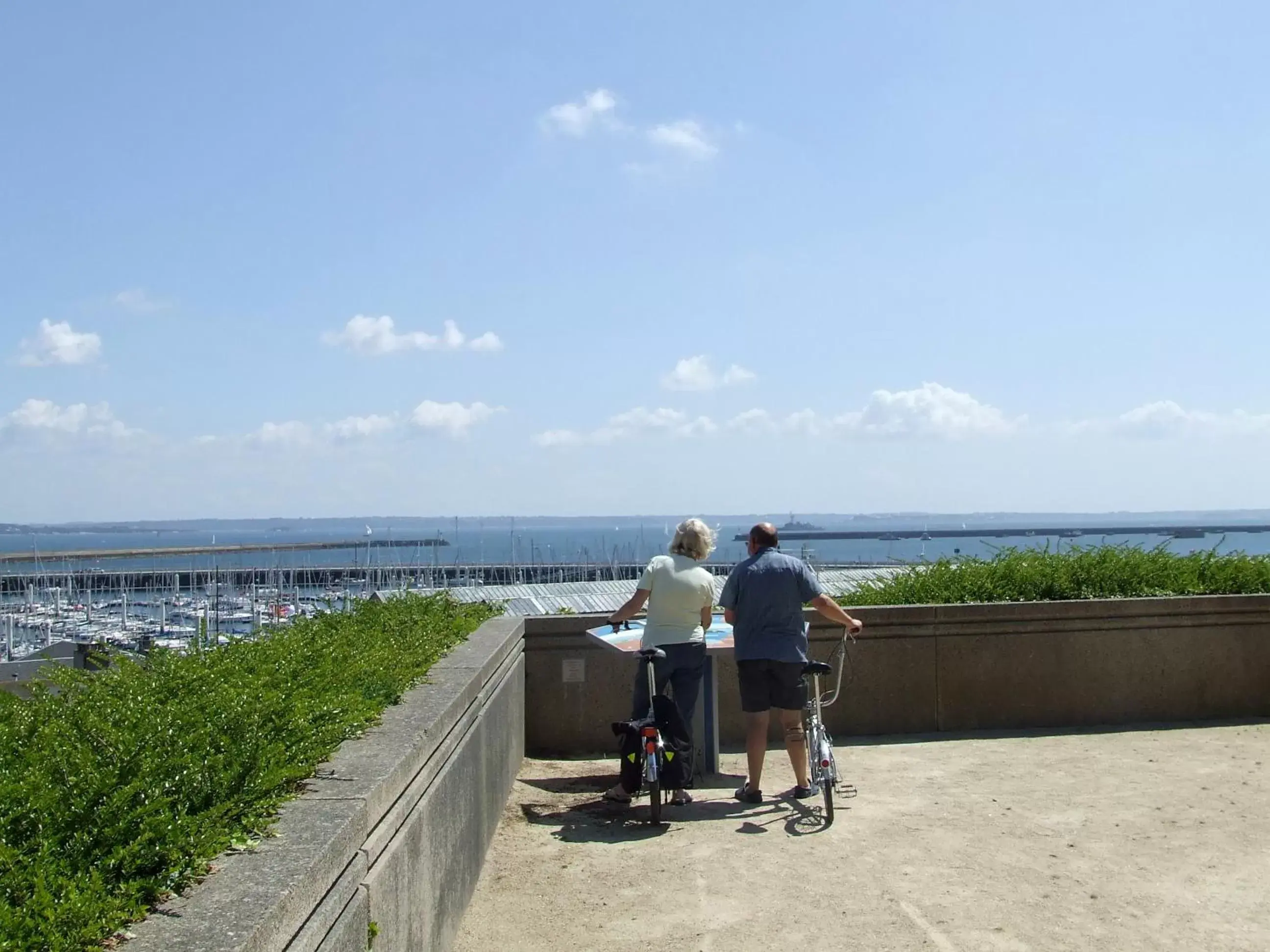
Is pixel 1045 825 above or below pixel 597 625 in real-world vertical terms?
below

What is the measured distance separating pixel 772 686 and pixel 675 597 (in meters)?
0.83

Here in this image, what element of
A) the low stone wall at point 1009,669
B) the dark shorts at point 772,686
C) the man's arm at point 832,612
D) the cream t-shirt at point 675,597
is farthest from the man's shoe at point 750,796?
the low stone wall at point 1009,669

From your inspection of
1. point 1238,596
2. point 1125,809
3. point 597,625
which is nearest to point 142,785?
point 1125,809

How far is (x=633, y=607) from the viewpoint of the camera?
25.7ft

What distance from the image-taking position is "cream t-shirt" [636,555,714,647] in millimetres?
7699

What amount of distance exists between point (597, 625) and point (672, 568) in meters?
2.17

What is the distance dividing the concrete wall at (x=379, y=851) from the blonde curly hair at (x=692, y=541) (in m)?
1.52

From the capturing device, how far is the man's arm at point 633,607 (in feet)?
25.4

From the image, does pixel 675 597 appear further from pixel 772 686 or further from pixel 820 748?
pixel 820 748

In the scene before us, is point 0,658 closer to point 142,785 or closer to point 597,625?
point 597,625

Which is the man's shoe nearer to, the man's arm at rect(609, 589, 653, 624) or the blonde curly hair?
the man's arm at rect(609, 589, 653, 624)

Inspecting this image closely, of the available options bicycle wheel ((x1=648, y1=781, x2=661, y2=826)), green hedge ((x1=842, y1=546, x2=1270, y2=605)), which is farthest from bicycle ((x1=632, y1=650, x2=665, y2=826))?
→ green hedge ((x1=842, y1=546, x2=1270, y2=605))

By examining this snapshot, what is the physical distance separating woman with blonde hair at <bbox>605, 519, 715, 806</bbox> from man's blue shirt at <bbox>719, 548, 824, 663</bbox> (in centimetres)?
24

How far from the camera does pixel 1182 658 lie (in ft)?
A: 34.2
